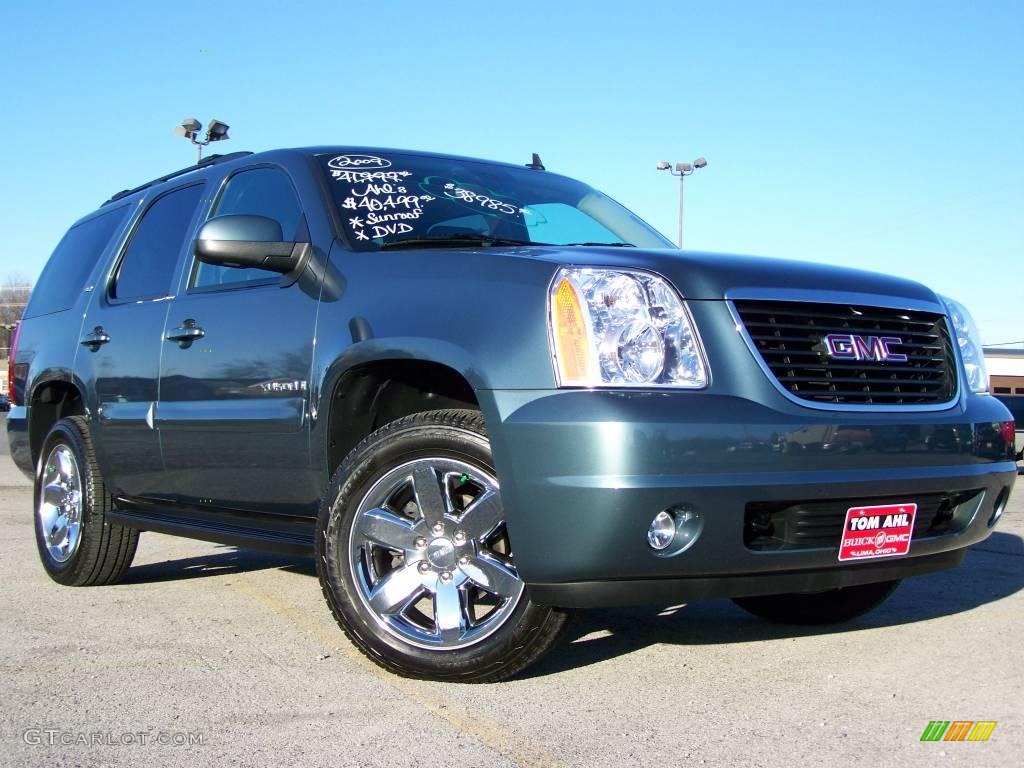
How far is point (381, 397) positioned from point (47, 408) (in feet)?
9.49

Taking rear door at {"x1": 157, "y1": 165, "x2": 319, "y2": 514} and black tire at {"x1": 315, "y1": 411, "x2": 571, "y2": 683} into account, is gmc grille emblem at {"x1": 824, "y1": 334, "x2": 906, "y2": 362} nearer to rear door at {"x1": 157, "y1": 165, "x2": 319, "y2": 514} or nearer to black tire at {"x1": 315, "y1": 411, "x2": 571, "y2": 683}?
black tire at {"x1": 315, "y1": 411, "x2": 571, "y2": 683}

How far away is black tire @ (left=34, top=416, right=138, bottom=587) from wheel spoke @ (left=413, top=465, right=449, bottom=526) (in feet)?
7.79

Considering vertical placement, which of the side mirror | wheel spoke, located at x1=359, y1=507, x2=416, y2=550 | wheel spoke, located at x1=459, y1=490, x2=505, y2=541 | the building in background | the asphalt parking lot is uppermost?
the side mirror

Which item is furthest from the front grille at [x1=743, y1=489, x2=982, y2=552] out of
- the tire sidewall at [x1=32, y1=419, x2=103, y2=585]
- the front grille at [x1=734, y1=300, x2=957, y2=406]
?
the tire sidewall at [x1=32, y1=419, x2=103, y2=585]

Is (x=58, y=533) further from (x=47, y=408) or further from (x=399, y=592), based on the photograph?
(x=399, y=592)

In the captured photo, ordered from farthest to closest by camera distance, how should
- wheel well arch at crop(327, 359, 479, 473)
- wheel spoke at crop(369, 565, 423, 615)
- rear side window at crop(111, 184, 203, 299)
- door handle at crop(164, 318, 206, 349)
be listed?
rear side window at crop(111, 184, 203, 299) → door handle at crop(164, 318, 206, 349) → wheel well arch at crop(327, 359, 479, 473) → wheel spoke at crop(369, 565, 423, 615)

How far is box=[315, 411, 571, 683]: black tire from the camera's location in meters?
3.35

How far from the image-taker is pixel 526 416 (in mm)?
3184

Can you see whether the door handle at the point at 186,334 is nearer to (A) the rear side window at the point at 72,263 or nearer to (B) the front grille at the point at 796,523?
(A) the rear side window at the point at 72,263

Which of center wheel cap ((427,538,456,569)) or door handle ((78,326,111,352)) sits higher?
door handle ((78,326,111,352))

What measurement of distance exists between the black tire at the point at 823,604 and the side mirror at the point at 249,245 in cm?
214

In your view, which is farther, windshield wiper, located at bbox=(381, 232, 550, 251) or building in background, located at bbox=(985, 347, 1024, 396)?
building in background, located at bbox=(985, 347, 1024, 396)

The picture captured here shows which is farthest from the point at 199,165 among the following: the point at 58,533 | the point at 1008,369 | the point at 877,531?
the point at 1008,369

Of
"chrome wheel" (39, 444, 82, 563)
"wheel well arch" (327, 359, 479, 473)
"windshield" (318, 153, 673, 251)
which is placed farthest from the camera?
"chrome wheel" (39, 444, 82, 563)
